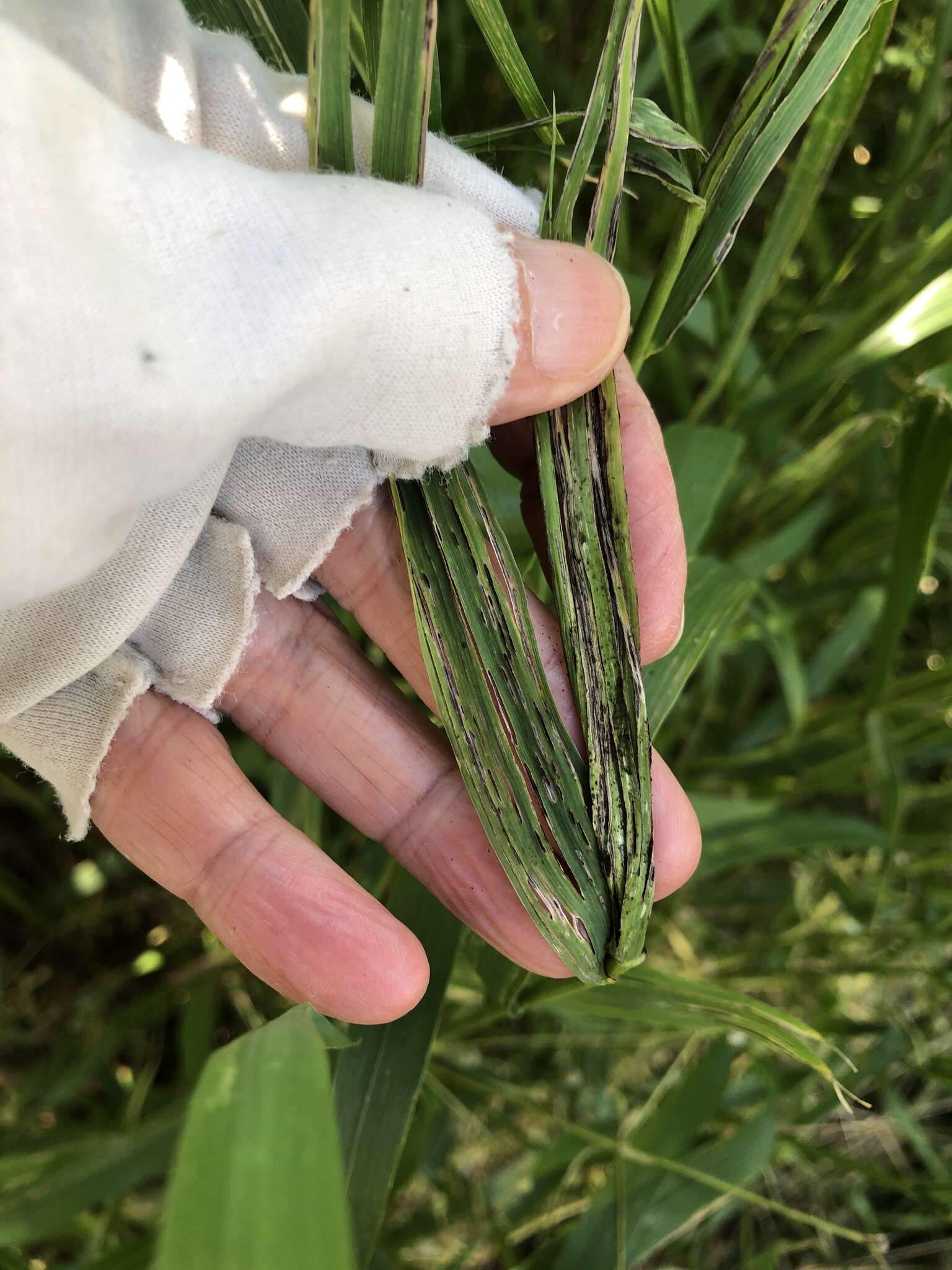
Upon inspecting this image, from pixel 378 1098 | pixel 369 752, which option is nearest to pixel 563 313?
pixel 369 752

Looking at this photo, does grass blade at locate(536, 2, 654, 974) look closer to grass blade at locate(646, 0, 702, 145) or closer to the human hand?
the human hand

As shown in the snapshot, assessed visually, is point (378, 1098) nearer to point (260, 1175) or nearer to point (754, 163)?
point (260, 1175)

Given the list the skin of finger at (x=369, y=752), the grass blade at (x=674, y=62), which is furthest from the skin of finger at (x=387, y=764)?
the grass blade at (x=674, y=62)

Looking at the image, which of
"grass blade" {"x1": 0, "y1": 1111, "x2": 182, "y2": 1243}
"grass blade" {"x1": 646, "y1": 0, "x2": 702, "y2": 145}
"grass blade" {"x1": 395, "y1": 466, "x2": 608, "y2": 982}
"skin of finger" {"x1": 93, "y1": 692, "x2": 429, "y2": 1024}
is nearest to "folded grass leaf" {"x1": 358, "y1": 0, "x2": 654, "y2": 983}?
"grass blade" {"x1": 395, "y1": 466, "x2": 608, "y2": 982}

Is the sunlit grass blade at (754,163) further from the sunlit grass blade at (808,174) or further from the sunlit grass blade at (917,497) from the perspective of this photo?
the sunlit grass blade at (917,497)

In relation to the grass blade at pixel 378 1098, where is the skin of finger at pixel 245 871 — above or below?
above

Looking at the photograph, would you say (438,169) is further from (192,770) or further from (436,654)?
(192,770)

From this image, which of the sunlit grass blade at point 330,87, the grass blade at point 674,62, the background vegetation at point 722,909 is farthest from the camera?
the background vegetation at point 722,909

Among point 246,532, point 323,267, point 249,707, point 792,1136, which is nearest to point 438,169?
point 323,267
